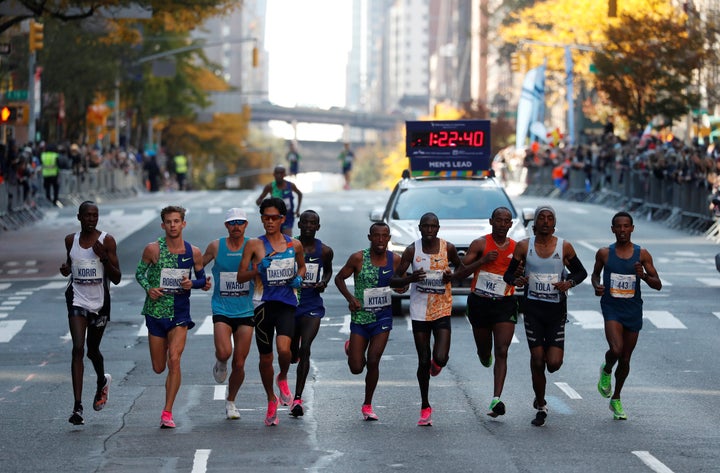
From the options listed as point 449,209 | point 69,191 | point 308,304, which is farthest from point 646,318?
point 69,191

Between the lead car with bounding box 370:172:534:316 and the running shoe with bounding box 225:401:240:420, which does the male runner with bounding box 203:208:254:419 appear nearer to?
the running shoe with bounding box 225:401:240:420

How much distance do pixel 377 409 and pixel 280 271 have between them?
1.81 metres

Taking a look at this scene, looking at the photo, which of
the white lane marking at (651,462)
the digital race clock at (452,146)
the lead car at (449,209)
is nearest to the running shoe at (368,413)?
the white lane marking at (651,462)

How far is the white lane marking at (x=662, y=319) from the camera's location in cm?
2220

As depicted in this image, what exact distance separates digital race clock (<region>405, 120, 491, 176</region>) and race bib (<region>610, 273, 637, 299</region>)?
1862 cm

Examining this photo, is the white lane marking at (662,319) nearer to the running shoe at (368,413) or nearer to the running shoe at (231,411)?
the running shoe at (368,413)

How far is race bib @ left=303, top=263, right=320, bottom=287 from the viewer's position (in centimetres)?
1402

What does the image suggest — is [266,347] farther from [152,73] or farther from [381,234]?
[152,73]

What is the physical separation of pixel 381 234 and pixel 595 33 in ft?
220

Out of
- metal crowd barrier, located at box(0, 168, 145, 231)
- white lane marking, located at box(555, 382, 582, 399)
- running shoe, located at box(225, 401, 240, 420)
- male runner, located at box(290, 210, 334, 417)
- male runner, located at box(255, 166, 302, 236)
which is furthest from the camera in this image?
metal crowd barrier, located at box(0, 168, 145, 231)

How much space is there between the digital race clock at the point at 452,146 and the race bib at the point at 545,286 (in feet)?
61.4

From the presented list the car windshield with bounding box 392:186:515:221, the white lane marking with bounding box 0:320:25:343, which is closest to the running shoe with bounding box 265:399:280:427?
the white lane marking with bounding box 0:320:25:343

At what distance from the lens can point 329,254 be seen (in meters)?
14.3

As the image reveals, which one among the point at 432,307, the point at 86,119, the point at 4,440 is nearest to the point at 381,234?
the point at 432,307
